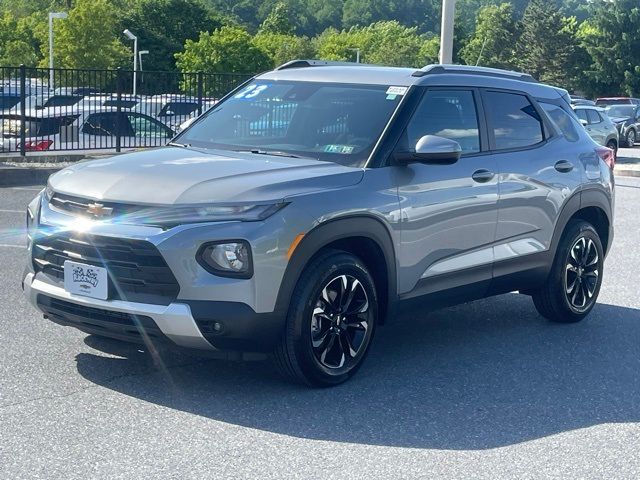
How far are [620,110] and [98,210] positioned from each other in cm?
3787

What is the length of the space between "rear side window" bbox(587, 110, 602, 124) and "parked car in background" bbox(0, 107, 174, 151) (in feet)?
39.7

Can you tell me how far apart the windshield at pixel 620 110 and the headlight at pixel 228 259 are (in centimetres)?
3730

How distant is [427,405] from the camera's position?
19.3 ft

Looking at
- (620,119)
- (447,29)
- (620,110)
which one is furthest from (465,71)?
(620,110)

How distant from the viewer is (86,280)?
18.8 ft

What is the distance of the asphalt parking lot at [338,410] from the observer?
488cm

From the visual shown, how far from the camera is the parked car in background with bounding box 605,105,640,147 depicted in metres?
39.6

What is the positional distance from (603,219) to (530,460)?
3.84 metres

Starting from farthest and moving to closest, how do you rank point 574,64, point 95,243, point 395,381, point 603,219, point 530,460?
point 574,64
point 603,219
point 395,381
point 95,243
point 530,460

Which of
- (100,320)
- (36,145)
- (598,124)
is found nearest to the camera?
(100,320)

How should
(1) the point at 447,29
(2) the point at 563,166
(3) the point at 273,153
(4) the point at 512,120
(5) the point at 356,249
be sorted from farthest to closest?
(1) the point at 447,29, (2) the point at 563,166, (4) the point at 512,120, (3) the point at 273,153, (5) the point at 356,249

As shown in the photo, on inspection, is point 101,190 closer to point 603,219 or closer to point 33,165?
point 603,219

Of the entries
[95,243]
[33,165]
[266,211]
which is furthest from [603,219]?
[33,165]

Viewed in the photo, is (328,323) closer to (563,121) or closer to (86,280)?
(86,280)
